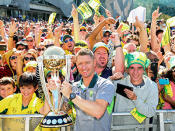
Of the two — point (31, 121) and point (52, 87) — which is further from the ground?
point (52, 87)

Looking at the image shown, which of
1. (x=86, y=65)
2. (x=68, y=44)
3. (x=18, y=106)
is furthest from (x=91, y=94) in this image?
(x=68, y=44)

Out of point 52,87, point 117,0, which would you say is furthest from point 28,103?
point 117,0

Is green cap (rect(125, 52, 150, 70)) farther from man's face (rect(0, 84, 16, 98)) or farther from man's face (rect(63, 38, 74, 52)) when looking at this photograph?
man's face (rect(63, 38, 74, 52))

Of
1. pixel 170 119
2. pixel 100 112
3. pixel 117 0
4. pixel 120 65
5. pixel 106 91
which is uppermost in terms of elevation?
pixel 117 0

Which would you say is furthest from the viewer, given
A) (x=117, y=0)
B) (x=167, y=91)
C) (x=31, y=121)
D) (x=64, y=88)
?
(x=117, y=0)

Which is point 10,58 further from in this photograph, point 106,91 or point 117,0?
point 117,0

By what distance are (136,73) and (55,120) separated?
119 centimetres

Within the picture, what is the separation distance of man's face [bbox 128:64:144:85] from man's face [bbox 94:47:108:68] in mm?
606

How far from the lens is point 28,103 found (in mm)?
3100

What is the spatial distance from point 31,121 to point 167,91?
189 centimetres

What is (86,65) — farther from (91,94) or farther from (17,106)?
(17,106)

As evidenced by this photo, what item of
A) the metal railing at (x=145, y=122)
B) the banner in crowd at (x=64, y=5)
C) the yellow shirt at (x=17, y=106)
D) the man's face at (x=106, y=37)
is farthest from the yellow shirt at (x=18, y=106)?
the banner in crowd at (x=64, y=5)

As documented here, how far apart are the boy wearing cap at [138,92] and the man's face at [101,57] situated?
478 millimetres

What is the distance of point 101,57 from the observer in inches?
139
